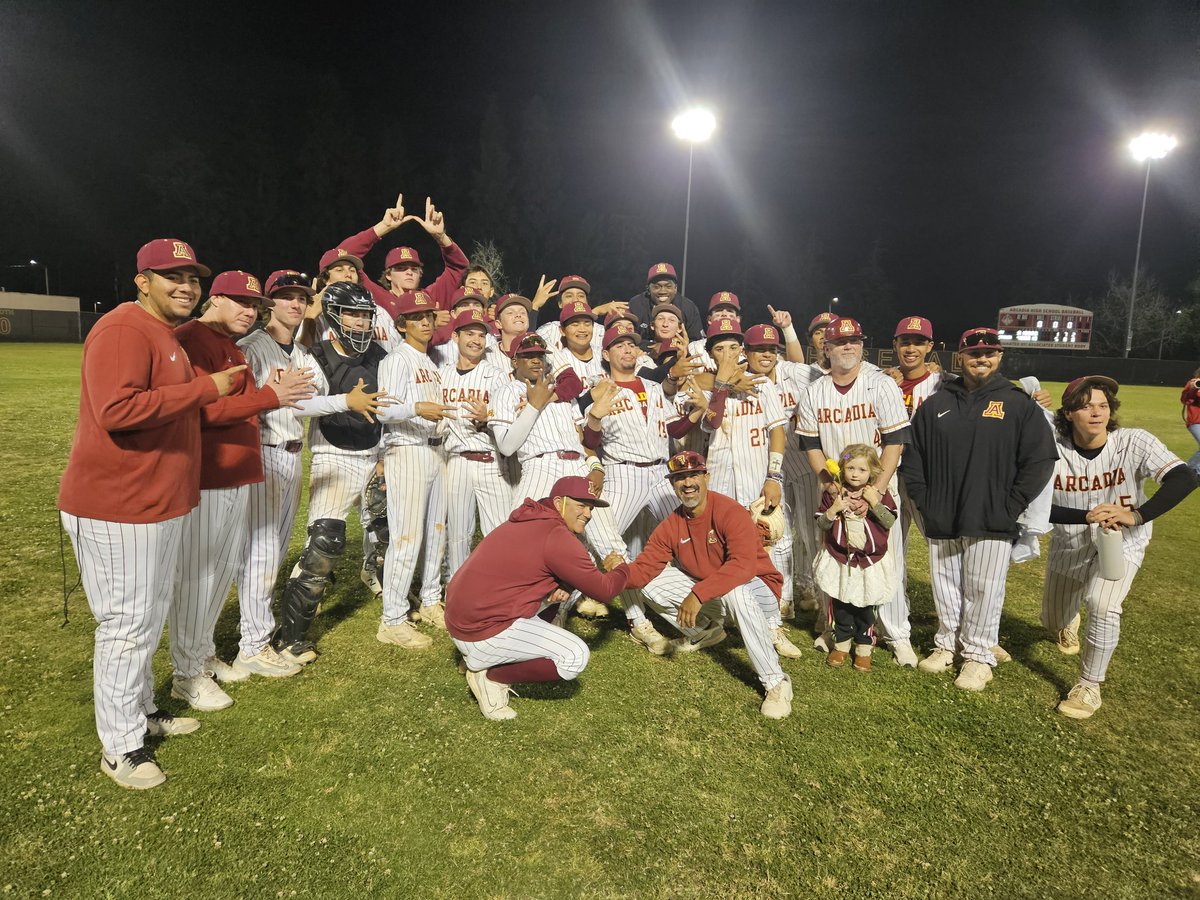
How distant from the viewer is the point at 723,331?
5297 millimetres

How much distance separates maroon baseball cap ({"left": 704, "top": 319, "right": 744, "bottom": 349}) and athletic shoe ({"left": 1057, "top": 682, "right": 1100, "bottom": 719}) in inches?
126

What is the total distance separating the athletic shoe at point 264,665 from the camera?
4.41m

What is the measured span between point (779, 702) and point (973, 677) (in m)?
1.44

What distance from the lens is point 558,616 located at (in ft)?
16.9

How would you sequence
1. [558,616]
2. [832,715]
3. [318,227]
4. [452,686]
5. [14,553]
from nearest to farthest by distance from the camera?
[832,715], [452,686], [558,616], [14,553], [318,227]

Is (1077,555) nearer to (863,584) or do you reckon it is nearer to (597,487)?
(863,584)

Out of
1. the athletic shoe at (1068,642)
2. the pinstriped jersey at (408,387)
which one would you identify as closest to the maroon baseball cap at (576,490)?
the pinstriped jersey at (408,387)

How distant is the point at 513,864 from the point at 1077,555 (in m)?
4.09

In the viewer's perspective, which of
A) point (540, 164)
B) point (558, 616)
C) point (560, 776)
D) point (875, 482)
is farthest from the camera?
point (540, 164)

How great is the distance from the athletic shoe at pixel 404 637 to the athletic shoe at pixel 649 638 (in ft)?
5.02

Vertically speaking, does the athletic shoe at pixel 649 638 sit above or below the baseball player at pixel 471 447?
below

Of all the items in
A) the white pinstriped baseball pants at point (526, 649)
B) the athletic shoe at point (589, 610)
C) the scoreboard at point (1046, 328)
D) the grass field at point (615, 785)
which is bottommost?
the grass field at point (615, 785)

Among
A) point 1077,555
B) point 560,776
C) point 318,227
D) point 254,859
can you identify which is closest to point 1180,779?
point 1077,555

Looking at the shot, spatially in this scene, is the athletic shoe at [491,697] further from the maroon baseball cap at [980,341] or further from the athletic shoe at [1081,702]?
the maroon baseball cap at [980,341]
